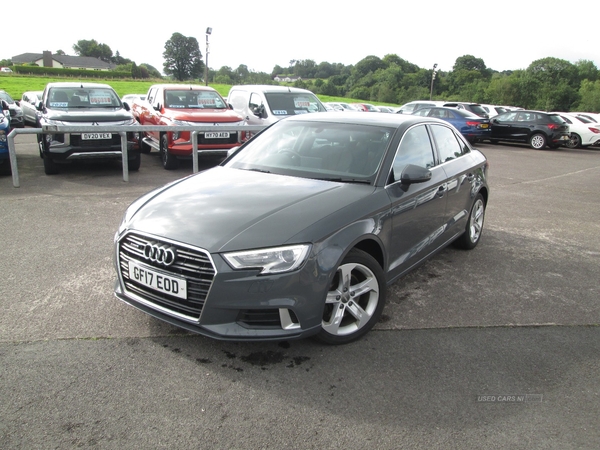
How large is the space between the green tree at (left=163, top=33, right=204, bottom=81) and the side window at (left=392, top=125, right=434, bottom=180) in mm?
118427

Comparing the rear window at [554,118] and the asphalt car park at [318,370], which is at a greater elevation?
the rear window at [554,118]

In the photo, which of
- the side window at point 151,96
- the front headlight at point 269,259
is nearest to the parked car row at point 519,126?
the side window at point 151,96

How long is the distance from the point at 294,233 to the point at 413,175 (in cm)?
134

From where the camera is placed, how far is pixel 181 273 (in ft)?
10.2

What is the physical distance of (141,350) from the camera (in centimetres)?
335

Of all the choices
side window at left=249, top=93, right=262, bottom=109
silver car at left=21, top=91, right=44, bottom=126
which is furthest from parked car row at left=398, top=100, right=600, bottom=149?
silver car at left=21, top=91, right=44, bottom=126

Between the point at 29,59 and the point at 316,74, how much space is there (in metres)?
79.3

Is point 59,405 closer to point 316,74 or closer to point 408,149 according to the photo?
point 408,149

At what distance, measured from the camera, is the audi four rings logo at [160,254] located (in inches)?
123

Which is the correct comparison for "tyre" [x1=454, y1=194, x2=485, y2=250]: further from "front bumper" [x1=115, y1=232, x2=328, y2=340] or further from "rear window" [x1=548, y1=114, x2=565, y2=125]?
"rear window" [x1=548, y1=114, x2=565, y2=125]

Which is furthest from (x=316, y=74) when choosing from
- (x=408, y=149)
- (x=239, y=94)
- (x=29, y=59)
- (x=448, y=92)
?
(x=408, y=149)

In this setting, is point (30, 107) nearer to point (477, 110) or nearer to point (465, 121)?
point (465, 121)

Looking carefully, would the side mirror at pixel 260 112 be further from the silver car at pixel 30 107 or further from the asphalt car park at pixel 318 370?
the silver car at pixel 30 107

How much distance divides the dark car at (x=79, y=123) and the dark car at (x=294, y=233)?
18.3 feet
